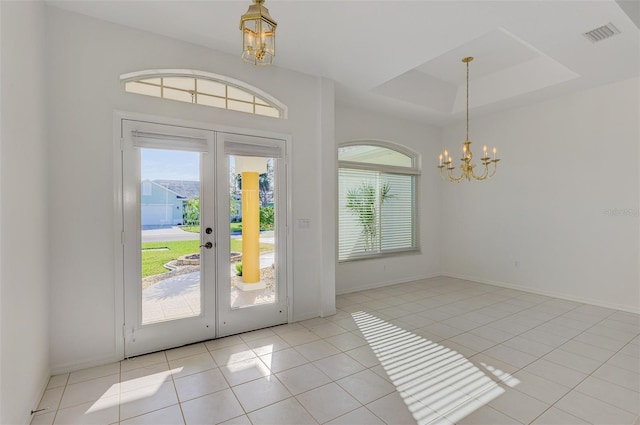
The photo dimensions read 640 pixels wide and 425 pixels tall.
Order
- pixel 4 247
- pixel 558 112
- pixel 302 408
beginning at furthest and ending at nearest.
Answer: pixel 558 112 → pixel 302 408 → pixel 4 247

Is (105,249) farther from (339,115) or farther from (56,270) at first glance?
(339,115)

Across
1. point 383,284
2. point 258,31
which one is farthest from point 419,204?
point 258,31

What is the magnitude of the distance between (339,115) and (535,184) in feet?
11.5

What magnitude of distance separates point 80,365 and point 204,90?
2.95m

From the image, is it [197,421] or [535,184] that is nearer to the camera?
[197,421]

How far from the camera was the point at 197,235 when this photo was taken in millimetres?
3359

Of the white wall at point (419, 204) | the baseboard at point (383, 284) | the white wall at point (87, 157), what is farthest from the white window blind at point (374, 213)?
the white wall at point (87, 157)

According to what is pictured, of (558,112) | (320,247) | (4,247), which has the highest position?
(558,112)

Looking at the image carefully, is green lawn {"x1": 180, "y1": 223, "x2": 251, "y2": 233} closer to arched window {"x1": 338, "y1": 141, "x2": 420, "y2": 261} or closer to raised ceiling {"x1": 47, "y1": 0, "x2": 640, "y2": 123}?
raised ceiling {"x1": 47, "y1": 0, "x2": 640, "y2": 123}

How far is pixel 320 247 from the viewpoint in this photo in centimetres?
420

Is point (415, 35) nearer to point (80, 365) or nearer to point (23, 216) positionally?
point (23, 216)

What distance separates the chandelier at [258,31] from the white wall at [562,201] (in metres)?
5.17

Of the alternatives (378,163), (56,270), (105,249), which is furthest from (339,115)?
(56,270)

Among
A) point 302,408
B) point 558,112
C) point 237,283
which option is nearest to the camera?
point 302,408
